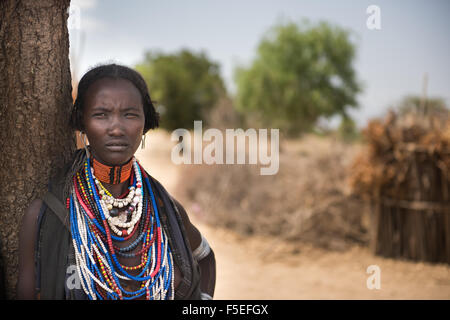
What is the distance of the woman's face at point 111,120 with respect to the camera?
1669 mm

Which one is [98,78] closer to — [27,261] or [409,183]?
[27,261]

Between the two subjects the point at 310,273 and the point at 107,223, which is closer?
the point at 107,223

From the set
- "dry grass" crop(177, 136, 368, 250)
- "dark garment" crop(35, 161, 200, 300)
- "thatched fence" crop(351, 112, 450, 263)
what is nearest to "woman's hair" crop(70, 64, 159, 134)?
"dark garment" crop(35, 161, 200, 300)

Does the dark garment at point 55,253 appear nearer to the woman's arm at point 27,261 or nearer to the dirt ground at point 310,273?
the woman's arm at point 27,261

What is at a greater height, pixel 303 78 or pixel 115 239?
pixel 303 78

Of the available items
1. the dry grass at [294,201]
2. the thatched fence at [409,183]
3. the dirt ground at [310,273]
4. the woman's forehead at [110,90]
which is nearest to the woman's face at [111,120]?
the woman's forehead at [110,90]

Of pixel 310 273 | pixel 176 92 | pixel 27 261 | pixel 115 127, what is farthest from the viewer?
pixel 176 92

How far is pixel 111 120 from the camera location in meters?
1.68

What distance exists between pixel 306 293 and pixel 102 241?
12.7ft

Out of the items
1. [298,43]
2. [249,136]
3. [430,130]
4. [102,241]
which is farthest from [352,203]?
[298,43]

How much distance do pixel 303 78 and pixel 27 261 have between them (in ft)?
79.6

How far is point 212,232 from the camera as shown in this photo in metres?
7.66

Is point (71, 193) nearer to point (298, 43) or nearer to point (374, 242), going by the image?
point (374, 242)

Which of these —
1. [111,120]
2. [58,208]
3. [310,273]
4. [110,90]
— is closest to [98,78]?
[110,90]
